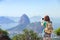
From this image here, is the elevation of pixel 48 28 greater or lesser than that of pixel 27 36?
greater

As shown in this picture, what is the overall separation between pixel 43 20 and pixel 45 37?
0.36m

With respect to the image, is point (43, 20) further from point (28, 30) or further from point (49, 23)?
point (28, 30)

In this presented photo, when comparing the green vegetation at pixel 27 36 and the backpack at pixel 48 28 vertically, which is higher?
the backpack at pixel 48 28

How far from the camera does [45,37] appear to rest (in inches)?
159

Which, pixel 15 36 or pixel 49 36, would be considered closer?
pixel 49 36

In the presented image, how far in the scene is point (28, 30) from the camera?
5.59 meters

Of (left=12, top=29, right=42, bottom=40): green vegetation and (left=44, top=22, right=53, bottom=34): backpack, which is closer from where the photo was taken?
(left=44, top=22, right=53, bottom=34): backpack

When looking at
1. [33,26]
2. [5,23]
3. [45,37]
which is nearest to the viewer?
[45,37]

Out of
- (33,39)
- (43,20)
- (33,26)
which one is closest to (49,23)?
(43,20)

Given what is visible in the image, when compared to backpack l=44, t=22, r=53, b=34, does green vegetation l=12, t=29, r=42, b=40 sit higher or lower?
lower

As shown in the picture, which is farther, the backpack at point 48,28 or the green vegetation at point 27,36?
the green vegetation at point 27,36

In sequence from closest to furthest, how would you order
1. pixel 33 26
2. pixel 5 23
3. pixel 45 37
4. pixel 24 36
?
1. pixel 45 37
2. pixel 24 36
3. pixel 33 26
4. pixel 5 23

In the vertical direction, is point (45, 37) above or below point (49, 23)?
below

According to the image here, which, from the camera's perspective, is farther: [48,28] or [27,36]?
[27,36]
